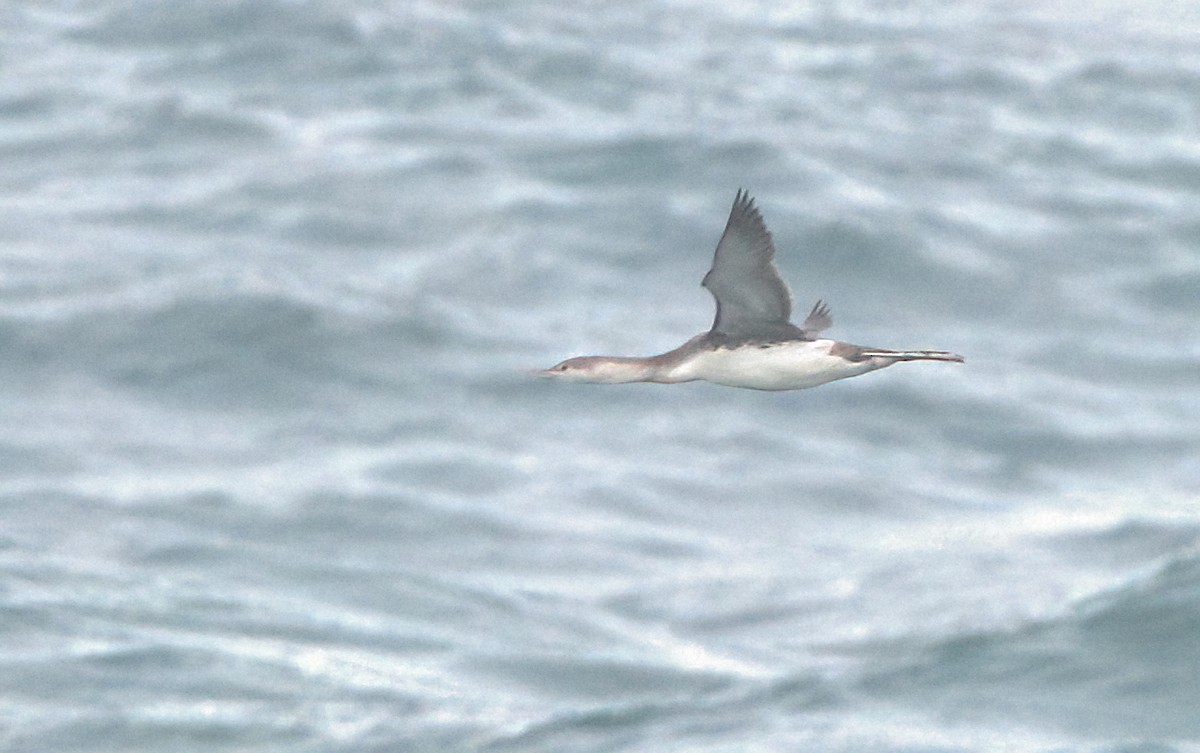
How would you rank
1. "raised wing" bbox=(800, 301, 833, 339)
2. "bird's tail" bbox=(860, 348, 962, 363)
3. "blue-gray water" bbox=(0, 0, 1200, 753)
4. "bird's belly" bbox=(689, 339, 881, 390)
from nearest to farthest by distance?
"bird's tail" bbox=(860, 348, 962, 363) < "bird's belly" bbox=(689, 339, 881, 390) < "raised wing" bbox=(800, 301, 833, 339) < "blue-gray water" bbox=(0, 0, 1200, 753)

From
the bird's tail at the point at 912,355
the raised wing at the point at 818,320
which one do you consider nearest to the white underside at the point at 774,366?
the bird's tail at the point at 912,355

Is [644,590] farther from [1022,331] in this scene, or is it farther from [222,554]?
[1022,331]

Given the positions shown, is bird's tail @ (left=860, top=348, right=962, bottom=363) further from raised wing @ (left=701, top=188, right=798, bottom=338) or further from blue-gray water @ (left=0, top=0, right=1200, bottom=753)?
blue-gray water @ (left=0, top=0, right=1200, bottom=753)

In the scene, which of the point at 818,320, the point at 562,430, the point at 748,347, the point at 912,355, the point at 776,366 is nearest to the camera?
the point at 912,355

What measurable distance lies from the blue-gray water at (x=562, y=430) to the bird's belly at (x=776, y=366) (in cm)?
3120

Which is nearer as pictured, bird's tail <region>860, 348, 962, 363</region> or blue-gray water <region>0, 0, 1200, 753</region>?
bird's tail <region>860, 348, 962, 363</region>

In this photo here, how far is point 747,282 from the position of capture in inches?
626

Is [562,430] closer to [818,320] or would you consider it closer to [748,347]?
[818,320]

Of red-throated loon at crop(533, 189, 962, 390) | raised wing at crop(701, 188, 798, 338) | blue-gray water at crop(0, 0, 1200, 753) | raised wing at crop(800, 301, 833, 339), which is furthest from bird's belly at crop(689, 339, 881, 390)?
blue-gray water at crop(0, 0, 1200, 753)

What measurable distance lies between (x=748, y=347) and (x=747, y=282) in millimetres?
515

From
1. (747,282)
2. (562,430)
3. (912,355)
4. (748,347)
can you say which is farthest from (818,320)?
(562,430)

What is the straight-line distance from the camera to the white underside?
1557cm

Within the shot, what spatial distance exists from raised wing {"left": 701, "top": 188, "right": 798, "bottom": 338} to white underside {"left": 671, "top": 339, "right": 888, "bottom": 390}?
186mm

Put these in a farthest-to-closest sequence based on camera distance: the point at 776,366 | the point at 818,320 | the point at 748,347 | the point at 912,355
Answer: the point at 818,320
the point at 748,347
the point at 776,366
the point at 912,355
